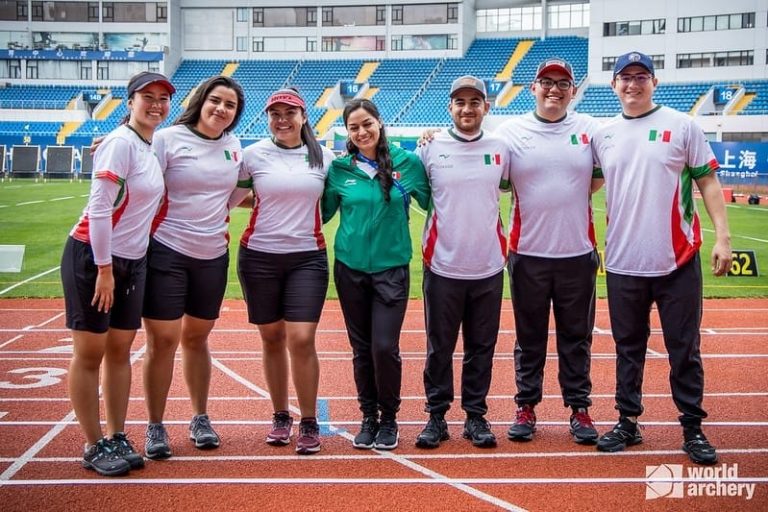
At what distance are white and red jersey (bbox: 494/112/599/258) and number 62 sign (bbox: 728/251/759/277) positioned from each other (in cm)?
836

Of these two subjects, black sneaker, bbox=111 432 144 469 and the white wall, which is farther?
the white wall

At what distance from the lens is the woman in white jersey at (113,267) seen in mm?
4270

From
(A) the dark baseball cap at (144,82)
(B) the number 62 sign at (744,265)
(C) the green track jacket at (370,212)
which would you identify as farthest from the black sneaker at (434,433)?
(B) the number 62 sign at (744,265)

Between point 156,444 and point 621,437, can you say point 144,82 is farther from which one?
point 621,437

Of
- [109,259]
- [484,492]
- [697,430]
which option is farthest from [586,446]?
[109,259]

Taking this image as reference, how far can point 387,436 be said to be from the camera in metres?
4.89

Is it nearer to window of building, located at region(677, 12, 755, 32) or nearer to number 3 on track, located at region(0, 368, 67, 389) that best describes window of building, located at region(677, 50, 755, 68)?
window of building, located at region(677, 12, 755, 32)

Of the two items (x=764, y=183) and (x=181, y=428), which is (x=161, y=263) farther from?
(x=764, y=183)

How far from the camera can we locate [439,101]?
147 feet

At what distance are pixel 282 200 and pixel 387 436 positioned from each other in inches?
59.9

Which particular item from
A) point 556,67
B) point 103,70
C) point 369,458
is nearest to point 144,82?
point 556,67

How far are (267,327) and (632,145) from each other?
2.38 meters

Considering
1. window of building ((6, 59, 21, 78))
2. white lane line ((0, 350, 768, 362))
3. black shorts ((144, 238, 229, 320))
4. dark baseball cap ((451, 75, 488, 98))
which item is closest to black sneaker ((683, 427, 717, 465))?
dark baseball cap ((451, 75, 488, 98))

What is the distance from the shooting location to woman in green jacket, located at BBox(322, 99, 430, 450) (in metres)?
4.78
